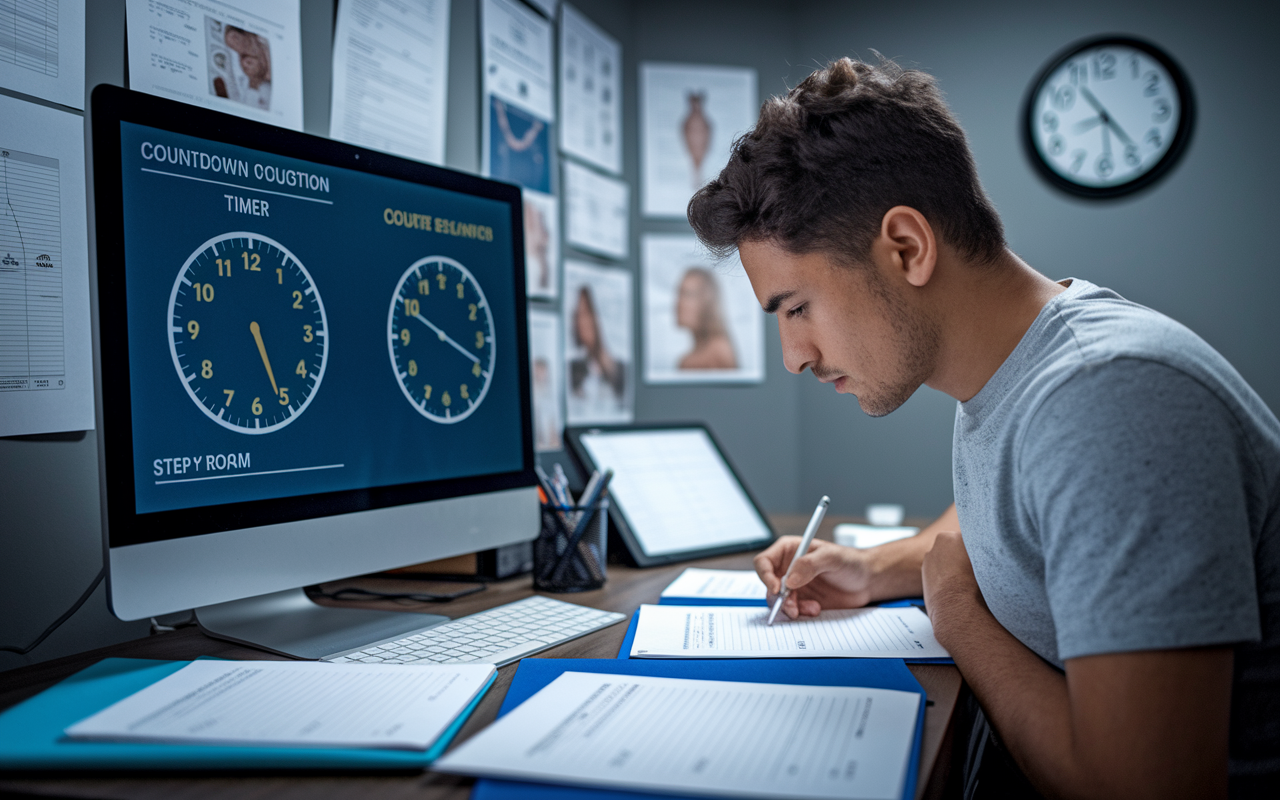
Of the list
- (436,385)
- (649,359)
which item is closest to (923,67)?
(649,359)

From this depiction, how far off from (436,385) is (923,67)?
220 cm

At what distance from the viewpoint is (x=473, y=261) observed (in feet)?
3.41

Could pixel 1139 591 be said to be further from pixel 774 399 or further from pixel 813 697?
pixel 774 399

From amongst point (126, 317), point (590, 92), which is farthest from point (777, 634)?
point (590, 92)

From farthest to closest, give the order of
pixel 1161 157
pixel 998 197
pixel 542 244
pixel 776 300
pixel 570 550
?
1. pixel 998 197
2. pixel 1161 157
3. pixel 542 244
4. pixel 570 550
5. pixel 776 300

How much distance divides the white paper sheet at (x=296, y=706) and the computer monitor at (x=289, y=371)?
10cm

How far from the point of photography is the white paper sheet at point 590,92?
74.3 inches

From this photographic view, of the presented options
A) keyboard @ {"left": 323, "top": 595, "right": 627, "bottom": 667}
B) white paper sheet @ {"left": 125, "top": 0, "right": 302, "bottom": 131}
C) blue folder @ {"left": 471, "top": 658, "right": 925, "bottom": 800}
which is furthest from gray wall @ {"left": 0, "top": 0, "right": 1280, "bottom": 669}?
blue folder @ {"left": 471, "top": 658, "right": 925, "bottom": 800}

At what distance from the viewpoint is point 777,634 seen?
85 centimetres

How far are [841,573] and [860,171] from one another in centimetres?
48

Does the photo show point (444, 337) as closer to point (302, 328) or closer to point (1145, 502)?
point (302, 328)

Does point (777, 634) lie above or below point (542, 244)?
below

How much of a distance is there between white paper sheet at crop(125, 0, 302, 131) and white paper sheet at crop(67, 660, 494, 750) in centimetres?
64

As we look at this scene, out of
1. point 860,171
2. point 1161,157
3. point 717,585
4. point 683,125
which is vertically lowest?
point 717,585
